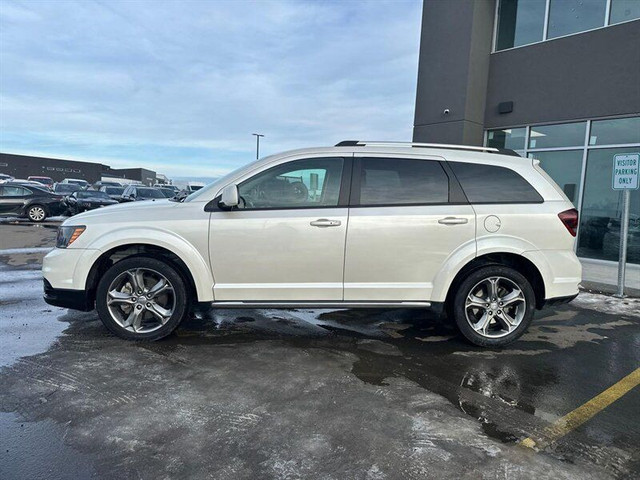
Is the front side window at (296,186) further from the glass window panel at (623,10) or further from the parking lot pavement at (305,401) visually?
the glass window panel at (623,10)

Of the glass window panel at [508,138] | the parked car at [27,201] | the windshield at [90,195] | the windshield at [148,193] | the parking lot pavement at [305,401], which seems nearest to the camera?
the parking lot pavement at [305,401]

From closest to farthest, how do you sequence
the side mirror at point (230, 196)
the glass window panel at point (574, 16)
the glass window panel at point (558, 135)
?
the side mirror at point (230, 196)
the glass window panel at point (574, 16)
the glass window panel at point (558, 135)

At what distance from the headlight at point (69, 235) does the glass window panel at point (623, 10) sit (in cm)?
1094

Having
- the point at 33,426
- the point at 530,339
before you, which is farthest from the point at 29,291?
the point at 530,339

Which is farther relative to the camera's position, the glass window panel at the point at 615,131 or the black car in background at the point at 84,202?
the black car in background at the point at 84,202

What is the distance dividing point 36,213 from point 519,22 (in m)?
18.4

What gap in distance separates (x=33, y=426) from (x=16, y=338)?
77.9 inches

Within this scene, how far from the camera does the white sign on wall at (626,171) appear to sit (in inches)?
276

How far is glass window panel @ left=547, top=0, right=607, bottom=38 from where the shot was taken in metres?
9.65

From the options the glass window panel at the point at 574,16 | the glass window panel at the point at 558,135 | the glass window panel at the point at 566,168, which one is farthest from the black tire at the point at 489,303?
the glass window panel at the point at 574,16

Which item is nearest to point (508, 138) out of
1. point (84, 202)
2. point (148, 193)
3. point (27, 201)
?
point (148, 193)

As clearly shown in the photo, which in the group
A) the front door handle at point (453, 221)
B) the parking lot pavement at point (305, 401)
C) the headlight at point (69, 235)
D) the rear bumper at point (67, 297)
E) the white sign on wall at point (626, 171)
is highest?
the white sign on wall at point (626, 171)

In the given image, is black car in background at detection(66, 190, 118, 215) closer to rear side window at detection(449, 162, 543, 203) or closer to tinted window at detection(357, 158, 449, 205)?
tinted window at detection(357, 158, 449, 205)

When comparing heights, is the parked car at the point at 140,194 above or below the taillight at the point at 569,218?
above
